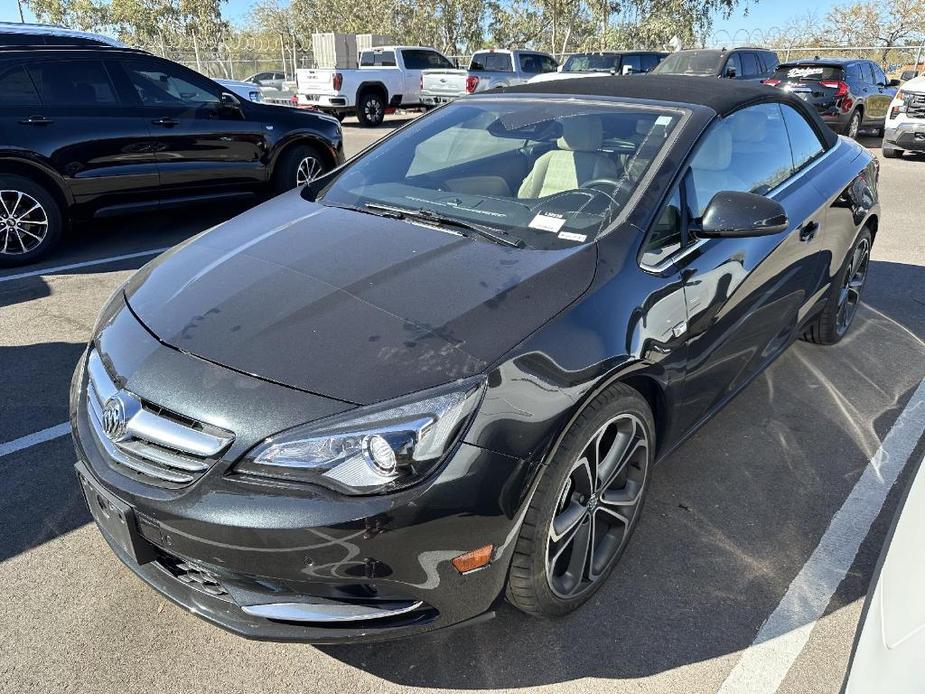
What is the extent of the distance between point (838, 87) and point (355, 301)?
13875 millimetres

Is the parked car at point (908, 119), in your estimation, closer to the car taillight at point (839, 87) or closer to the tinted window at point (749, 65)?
the car taillight at point (839, 87)

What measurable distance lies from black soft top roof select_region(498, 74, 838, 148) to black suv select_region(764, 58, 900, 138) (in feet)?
35.6

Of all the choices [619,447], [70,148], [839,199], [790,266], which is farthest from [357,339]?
[70,148]

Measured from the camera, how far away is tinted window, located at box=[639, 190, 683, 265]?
2.52m

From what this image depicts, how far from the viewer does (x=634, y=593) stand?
2.51 m

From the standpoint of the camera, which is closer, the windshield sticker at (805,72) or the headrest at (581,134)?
the headrest at (581,134)

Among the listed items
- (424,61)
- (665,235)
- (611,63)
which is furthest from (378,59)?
(665,235)

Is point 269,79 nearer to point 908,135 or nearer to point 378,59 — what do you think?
point 378,59

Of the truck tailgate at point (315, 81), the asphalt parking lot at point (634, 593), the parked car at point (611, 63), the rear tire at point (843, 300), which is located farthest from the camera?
the truck tailgate at point (315, 81)

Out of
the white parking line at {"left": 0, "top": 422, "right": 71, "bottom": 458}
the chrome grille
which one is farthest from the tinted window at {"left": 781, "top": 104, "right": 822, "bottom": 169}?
the white parking line at {"left": 0, "top": 422, "right": 71, "bottom": 458}

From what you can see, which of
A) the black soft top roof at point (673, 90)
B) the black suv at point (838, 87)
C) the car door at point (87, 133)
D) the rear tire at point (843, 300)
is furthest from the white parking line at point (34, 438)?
the black suv at point (838, 87)

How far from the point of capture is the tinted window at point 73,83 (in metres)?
5.93

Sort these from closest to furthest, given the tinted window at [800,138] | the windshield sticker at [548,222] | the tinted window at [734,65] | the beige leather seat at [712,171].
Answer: the windshield sticker at [548,222], the beige leather seat at [712,171], the tinted window at [800,138], the tinted window at [734,65]

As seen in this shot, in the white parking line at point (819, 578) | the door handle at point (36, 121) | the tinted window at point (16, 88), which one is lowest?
the white parking line at point (819, 578)
